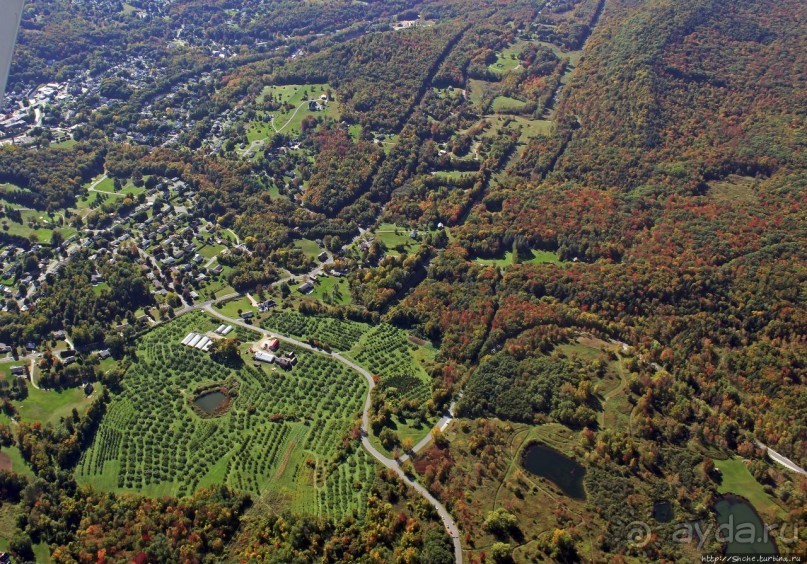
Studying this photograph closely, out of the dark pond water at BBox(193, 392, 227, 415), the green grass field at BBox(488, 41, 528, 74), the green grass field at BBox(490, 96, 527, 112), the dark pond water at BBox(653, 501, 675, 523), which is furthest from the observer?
the green grass field at BBox(488, 41, 528, 74)

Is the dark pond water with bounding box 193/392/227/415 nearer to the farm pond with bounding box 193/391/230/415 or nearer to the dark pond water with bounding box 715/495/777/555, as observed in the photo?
the farm pond with bounding box 193/391/230/415

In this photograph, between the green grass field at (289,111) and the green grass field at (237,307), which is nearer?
the green grass field at (237,307)

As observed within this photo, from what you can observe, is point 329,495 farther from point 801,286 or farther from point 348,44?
A: point 348,44

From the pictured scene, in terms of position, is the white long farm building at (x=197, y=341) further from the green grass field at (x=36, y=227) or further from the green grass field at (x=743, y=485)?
the green grass field at (x=743, y=485)

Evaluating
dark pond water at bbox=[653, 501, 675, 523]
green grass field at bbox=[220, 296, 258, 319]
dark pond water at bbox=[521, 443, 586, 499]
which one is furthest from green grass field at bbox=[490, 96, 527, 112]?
dark pond water at bbox=[653, 501, 675, 523]

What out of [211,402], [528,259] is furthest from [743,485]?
[211,402]

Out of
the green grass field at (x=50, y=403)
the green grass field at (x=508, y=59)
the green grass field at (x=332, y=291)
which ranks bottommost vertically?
the green grass field at (x=50, y=403)

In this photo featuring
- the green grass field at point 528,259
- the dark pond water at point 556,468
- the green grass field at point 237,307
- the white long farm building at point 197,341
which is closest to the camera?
the dark pond water at point 556,468

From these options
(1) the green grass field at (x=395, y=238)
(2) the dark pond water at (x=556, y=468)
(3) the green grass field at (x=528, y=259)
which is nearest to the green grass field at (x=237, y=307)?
(1) the green grass field at (x=395, y=238)
